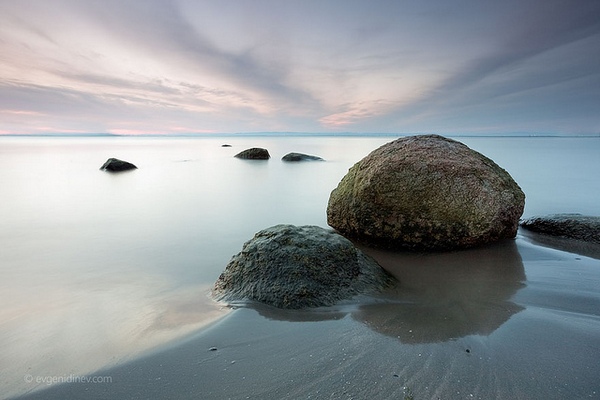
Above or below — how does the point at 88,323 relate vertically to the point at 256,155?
below

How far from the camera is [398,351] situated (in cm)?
219

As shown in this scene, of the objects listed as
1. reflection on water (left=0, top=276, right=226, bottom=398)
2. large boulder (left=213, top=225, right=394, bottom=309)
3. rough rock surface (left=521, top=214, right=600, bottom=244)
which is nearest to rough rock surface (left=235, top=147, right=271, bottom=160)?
rough rock surface (left=521, top=214, right=600, bottom=244)

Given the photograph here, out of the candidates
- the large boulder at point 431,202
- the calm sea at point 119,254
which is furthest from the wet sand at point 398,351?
the large boulder at point 431,202

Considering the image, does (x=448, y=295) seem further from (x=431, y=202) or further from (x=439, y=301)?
(x=431, y=202)

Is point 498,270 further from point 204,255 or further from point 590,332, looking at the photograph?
point 204,255

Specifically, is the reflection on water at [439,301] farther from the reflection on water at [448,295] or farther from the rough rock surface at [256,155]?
the rough rock surface at [256,155]

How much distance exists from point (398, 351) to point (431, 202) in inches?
99.8

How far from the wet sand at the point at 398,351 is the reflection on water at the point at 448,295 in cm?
1

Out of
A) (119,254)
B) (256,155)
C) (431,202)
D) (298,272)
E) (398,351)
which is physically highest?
(256,155)

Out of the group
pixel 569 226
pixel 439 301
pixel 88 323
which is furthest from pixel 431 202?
pixel 88 323

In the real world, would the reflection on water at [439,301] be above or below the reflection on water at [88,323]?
above

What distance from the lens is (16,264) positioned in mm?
4285

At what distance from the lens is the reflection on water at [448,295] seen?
8.11 feet

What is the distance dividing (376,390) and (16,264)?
4.83m
